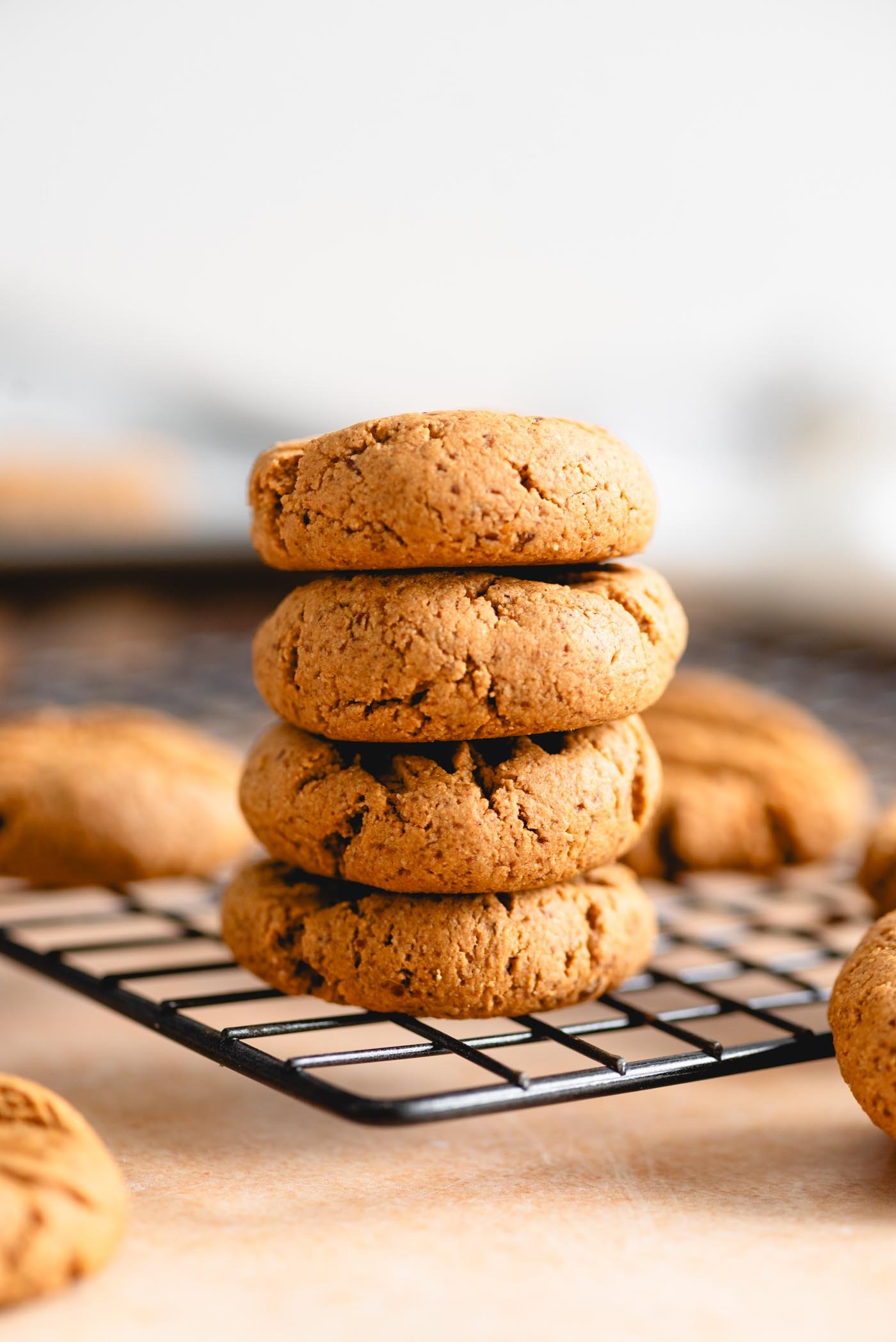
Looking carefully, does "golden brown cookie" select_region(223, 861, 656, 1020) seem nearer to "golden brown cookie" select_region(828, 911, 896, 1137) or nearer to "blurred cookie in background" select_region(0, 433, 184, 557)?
"golden brown cookie" select_region(828, 911, 896, 1137)

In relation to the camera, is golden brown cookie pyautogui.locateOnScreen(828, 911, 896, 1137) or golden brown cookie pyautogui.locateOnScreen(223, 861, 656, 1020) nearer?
golden brown cookie pyautogui.locateOnScreen(828, 911, 896, 1137)

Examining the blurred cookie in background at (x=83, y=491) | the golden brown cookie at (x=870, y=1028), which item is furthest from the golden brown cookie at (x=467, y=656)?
the blurred cookie in background at (x=83, y=491)

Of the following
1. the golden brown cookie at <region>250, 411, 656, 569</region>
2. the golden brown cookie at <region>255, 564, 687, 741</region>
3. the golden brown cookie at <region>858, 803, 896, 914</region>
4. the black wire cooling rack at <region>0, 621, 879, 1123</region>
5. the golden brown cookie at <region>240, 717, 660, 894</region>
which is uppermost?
the golden brown cookie at <region>250, 411, 656, 569</region>

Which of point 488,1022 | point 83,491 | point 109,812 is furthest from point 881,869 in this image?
point 83,491

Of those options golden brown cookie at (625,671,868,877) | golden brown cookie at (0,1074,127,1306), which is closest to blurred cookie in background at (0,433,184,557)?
golden brown cookie at (625,671,868,877)

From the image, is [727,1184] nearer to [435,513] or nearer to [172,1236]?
[172,1236]

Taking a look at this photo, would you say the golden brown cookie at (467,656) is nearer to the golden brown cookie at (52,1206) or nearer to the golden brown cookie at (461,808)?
the golden brown cookie at (461,808)

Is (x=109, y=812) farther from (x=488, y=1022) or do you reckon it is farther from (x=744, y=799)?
(x=744, y=799)

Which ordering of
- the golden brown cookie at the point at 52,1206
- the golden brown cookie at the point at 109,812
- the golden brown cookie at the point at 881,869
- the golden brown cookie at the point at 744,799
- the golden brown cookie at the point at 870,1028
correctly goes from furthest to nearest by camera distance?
the golden brown cookie at the point at 744,799 < the golden brown cookie at the point at 109,812 < the golden brown cookie at the point at 881,869 < the golden brown cookie at the point at 870,1028 < the golden brown cookie at the point at 52,1206
